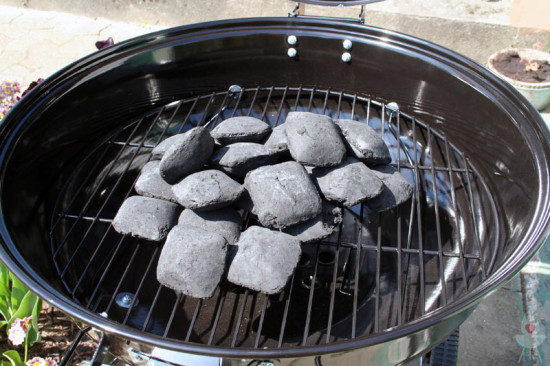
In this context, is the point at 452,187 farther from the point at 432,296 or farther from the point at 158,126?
the point at 158,126

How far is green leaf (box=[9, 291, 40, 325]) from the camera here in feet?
4.62

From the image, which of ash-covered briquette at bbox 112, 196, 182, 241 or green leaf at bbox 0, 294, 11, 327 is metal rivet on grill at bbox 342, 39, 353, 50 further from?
green leaf at bbox 0, 294, 11, 327

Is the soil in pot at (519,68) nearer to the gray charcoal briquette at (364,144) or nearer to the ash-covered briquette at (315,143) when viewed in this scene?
the gray charcoal briquette at (364,144)

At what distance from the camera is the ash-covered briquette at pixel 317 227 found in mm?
1028

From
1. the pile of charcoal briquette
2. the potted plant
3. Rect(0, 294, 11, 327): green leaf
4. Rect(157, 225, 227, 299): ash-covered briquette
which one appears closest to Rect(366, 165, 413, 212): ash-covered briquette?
the pile of charcoal briquette

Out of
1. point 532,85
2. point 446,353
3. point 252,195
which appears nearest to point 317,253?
point 252,195

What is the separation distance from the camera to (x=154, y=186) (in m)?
1.12

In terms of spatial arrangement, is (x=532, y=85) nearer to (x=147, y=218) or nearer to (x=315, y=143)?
(x=315, y=143)

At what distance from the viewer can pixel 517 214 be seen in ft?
3.61

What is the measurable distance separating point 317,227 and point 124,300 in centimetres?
Answer: 49

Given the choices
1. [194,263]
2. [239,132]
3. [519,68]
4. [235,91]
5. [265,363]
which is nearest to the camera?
[265,363]

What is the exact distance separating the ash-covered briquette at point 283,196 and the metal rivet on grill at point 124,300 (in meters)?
0.38

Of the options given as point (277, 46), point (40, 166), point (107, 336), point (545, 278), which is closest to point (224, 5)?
point (277, 46)

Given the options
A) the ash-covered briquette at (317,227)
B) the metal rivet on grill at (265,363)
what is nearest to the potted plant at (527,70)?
the ash-covered briquette at (317,227)
